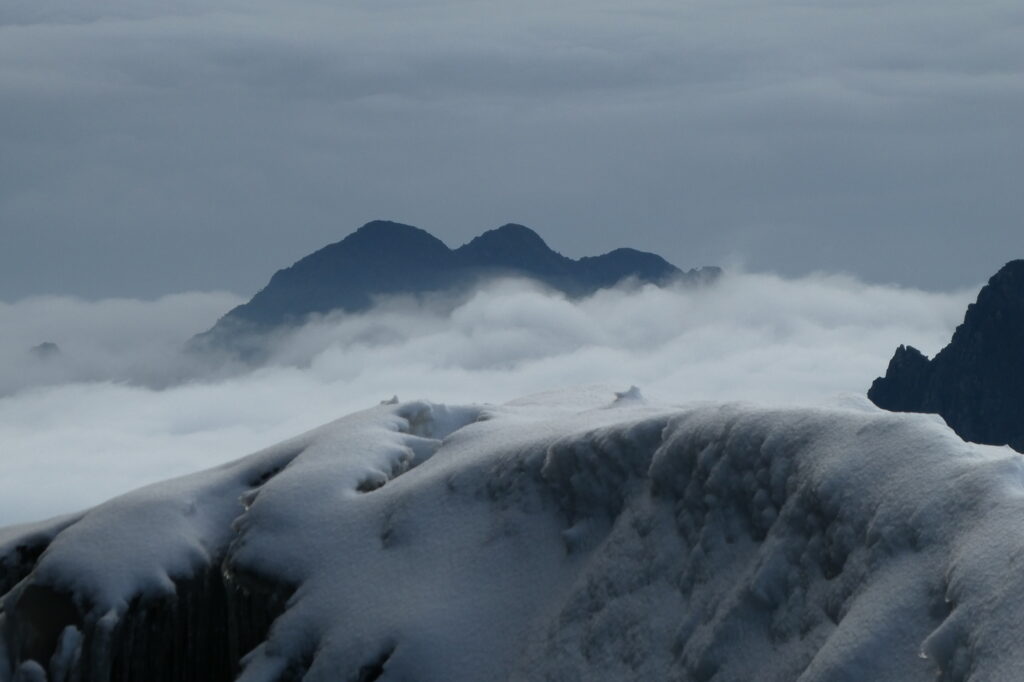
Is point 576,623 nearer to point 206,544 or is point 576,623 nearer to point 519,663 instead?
point 519,663

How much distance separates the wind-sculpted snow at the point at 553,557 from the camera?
28.2 m

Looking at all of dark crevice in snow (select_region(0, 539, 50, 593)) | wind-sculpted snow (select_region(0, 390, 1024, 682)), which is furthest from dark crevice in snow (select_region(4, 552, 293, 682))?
dark crevice in snow (select_region(0, 539, 50, 593))

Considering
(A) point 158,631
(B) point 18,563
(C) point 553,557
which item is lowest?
(A) point 158,631

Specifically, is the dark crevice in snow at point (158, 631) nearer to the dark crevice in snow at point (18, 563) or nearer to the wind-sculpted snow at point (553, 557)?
the wind-sculpted snow at point (553, 557)

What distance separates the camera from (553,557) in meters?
37.1

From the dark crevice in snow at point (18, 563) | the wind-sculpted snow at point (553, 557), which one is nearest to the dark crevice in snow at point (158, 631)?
the wind-sculpted snow at point (553, 557)

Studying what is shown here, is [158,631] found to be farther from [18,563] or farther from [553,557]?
[553,557]

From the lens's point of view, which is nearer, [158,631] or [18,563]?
[158,631]

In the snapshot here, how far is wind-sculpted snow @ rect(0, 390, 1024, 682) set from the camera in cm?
2817

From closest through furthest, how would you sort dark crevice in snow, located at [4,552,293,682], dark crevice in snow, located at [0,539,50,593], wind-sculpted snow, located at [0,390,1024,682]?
1. wind-sculpted snow, located at [0,390,1024,682]
2. dark crevice in snow, located at [4,552,293,682]
3. dark crevice in snow, located at [0,539,50,593]

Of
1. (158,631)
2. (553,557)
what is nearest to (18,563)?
(158,631)

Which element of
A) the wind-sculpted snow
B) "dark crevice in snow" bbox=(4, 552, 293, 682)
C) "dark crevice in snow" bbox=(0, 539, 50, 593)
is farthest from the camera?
"dark crevice in snow" bbox=(0, 539, 50, 593)

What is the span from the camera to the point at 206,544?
41.8 meters

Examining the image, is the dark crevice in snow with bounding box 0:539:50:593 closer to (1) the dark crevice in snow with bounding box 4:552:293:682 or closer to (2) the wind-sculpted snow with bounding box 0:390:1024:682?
(2) the wind-sculpted snow with bounding box 0:390:1024:682
